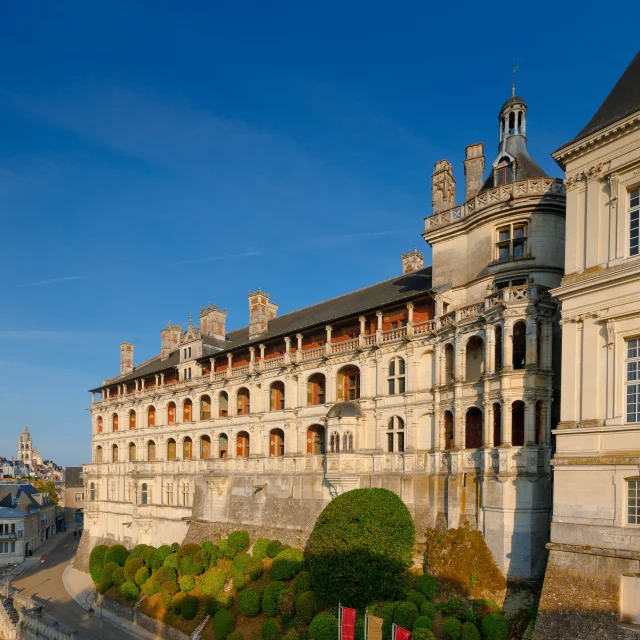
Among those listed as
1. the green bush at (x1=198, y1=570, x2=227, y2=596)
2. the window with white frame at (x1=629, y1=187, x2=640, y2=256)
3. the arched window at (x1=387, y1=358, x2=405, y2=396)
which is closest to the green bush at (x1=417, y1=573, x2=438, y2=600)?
the arched window at (x1=387, y1=358, x2=405, y2=396)

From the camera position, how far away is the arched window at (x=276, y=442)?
47469 mm

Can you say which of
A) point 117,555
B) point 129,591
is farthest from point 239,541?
point 117,555

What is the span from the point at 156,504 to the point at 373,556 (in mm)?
32699

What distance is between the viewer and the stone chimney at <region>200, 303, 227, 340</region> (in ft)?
206

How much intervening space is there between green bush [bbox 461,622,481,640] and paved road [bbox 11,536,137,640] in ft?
87.6

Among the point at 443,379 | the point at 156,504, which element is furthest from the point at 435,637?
the point at 156,504

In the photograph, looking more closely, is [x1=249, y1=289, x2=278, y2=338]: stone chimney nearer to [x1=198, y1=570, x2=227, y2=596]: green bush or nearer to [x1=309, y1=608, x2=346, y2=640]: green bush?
[x1=198, y1=570, x2=227, y2=596]: green bush

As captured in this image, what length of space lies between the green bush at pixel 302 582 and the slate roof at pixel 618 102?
84.7 ft

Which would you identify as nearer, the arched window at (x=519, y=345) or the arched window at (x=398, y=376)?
the arched window at (x=519, y=345)

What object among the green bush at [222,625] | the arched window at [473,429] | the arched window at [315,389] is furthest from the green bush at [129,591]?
the arched window at [473,429]

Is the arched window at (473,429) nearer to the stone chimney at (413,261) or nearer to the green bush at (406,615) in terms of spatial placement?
the green bush at (406,615)

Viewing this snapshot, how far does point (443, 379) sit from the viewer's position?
115ft

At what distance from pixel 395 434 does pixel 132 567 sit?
25.9m

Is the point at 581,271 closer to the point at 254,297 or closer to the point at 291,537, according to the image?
the point at 291,537
